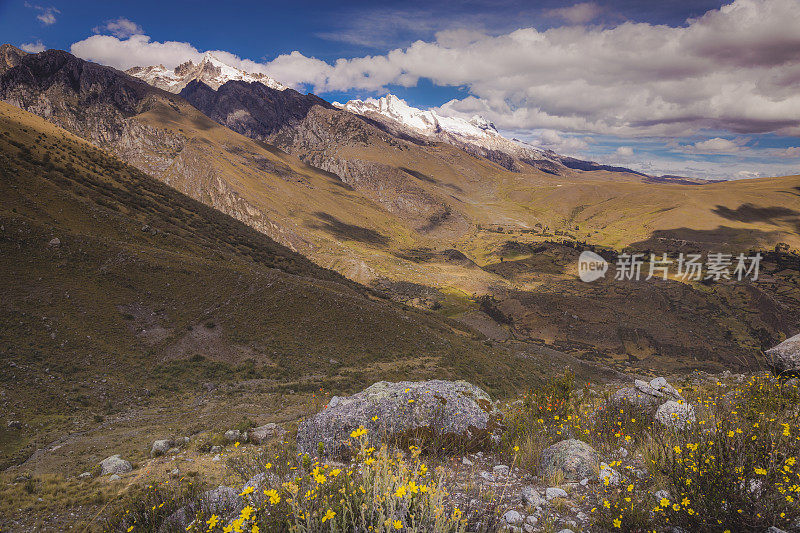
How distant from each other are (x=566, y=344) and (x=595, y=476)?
70449mm

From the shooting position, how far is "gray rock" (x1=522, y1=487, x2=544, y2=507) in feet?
15.2

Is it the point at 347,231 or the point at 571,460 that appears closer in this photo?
the point at 571,460

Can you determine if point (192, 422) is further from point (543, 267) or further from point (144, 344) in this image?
point (543, 267)

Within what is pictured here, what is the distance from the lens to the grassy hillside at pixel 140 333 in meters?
15.1

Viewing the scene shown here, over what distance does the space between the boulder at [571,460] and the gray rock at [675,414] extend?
69.3 inches

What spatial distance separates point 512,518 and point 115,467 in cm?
1075

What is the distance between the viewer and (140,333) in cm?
2222

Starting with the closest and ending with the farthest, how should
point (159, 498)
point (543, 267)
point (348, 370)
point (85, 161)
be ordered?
point (159, 498), point (348, 370), point (85, 161), point (543, 267)

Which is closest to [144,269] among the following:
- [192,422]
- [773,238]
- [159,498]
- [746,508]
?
[192,422]

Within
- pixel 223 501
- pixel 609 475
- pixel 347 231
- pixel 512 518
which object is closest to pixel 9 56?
pixel 347 231

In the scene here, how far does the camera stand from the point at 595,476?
5.38 meters

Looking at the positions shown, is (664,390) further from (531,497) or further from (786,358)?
(531,497)

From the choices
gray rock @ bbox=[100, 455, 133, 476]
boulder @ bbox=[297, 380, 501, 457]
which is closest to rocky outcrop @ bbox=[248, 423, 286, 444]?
gray rock @ bbox=[100, 455, 133, 476]

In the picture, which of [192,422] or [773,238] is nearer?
[192,422]
